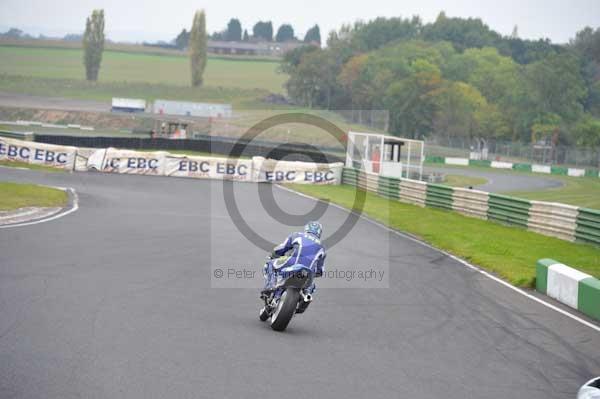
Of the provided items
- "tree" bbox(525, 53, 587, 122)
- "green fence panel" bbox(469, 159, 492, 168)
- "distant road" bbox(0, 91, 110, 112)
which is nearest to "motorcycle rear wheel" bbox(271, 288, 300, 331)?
"green fence panel" bbox(469, 159, 492, 168)

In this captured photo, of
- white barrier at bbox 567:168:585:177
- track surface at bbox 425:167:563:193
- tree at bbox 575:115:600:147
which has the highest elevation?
tree at bbox 575:115:600:147

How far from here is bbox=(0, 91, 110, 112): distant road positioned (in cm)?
9862

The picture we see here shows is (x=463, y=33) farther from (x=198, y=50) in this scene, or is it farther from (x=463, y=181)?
(x=463, y=181)

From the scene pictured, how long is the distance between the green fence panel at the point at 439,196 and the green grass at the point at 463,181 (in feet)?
61.5

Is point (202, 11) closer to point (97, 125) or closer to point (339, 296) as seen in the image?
point (97, 125)

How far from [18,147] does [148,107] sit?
71904 mm

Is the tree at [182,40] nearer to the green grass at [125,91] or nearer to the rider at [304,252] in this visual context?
the green grass at [125,91]

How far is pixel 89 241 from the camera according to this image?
56.3ft

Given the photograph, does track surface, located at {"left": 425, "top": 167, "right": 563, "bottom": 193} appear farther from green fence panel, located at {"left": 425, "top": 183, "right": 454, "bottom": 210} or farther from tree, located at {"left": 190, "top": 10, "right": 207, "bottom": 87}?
tree, located at {"left": 190, "top": 10, "right": 207, "bottom": 87}

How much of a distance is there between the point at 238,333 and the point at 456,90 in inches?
3837

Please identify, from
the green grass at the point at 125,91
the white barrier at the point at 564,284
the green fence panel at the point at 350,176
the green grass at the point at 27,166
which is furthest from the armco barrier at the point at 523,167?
the white barrier at the point at 564,284

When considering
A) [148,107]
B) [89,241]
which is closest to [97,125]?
[148,107]

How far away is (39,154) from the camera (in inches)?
1570

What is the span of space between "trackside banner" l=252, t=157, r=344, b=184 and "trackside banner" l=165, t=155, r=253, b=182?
571 mm
